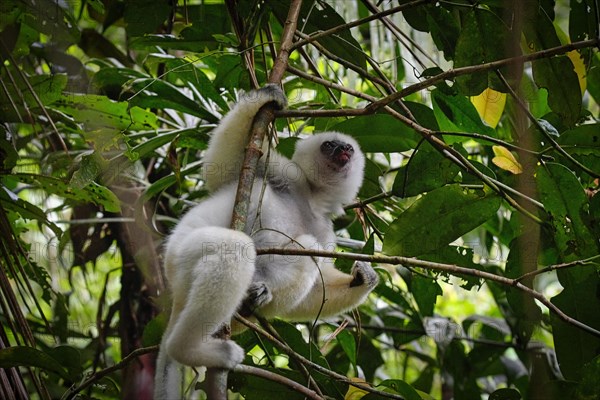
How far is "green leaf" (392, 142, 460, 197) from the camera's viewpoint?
3.00 m

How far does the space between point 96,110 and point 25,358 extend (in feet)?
5.37

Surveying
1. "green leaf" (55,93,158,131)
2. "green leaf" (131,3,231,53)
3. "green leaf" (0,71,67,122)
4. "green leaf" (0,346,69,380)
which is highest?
"green leaf" (131,3,231,53)

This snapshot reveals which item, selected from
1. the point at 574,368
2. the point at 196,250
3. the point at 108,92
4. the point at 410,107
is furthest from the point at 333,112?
the point at 108,92

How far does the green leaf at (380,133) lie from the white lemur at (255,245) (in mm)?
85

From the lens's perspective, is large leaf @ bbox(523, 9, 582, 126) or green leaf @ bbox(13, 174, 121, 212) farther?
green leaf @ bbox(13, 174, 121, 212)

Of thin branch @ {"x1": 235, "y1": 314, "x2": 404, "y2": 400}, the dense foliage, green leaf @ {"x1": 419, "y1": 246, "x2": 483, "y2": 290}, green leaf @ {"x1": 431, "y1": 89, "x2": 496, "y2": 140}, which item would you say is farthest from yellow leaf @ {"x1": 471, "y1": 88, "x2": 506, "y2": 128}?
thin branch @ {"x1": 235, "y1": 314, "x2": 404, "y2": 400}

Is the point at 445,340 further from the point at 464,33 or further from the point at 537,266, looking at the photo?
the point at 464,33

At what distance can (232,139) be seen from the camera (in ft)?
10.1

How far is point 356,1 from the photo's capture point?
4.22 metres

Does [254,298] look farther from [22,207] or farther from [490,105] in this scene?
[490,105]

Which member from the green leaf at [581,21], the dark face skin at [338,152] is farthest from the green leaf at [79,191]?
the green leaf at [581,21]

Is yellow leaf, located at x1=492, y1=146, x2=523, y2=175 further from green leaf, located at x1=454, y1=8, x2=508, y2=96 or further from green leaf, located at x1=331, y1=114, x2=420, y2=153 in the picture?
green leaf, located at x1=331, y1=114, x2=420, y2=153

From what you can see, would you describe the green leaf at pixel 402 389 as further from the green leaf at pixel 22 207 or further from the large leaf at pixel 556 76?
the green leaf at pixel 22 207

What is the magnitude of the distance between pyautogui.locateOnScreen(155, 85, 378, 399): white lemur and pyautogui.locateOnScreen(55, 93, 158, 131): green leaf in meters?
0.73
